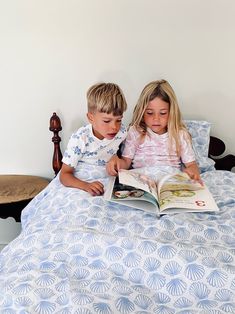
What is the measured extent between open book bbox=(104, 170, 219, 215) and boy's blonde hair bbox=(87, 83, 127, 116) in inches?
9.6

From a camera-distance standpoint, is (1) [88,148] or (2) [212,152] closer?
(1) [88,148]

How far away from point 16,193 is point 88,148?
41 cm

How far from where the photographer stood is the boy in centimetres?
142

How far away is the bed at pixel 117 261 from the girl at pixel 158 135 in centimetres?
33

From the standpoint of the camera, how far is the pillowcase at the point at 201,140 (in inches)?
65.9

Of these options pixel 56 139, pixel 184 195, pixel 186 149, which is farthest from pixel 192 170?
pixel 56 139

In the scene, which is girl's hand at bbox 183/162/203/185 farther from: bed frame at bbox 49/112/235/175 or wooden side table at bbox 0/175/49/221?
wooden side table at bbox 0/175/49/221

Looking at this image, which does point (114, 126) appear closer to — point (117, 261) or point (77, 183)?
point (77, 183)

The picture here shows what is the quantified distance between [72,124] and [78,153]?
1.11 feet

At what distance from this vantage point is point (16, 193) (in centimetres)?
168

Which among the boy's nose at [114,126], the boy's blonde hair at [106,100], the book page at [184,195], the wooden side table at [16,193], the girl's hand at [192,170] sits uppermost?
the boy's blonde hair at [106,100]

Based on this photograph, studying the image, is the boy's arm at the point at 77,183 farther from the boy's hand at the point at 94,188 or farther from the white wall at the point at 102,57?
the white wall at the point at 102,57

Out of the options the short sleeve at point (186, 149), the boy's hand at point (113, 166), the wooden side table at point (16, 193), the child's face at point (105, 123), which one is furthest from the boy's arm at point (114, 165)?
the wooden side table at point (16, 193)

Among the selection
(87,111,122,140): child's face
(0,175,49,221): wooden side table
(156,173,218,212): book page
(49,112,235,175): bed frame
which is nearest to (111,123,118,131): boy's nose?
(87,111,122,140): child's face
